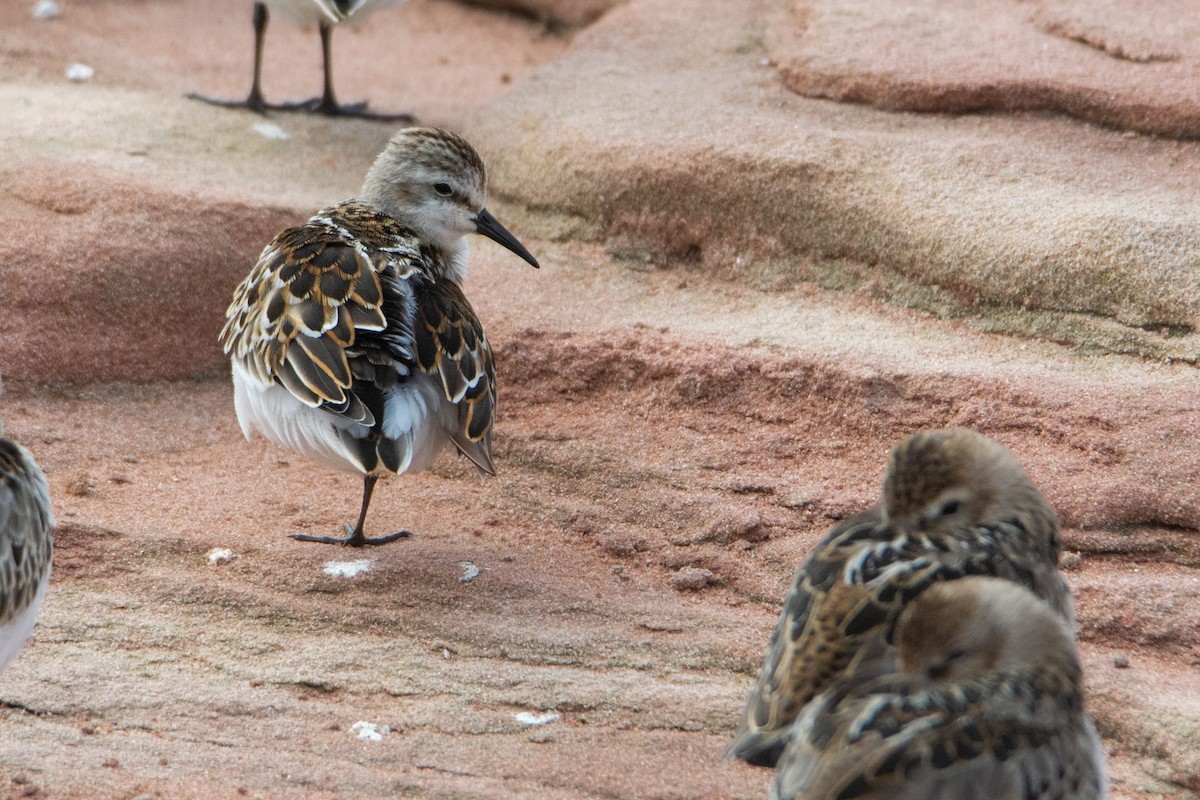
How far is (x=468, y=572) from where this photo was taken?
16.5 feet

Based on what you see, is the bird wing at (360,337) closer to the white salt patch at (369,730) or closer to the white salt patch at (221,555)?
the white salt patch at (221,555)

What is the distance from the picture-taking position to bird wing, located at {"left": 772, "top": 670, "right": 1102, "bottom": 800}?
295 cm

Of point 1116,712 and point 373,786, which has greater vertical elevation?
point 1116,712

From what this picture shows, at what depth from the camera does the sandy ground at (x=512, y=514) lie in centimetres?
409

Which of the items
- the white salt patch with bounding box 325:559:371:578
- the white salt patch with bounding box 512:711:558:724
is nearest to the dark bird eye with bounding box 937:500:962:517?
the white salt patch with bounding box 512:711:558:724

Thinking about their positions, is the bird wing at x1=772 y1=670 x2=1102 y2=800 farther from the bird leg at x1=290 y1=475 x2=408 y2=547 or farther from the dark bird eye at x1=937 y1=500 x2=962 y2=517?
the bird leg at x1=290 y1=475 x2=408 y2=547

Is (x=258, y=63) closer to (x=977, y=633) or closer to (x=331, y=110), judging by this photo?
(x=331, y=110)

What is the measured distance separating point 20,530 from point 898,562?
2.34 metres

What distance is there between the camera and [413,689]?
4371mm

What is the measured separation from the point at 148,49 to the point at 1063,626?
795 cm

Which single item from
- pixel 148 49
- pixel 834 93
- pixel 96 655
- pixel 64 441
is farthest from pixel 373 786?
pixel 148 49

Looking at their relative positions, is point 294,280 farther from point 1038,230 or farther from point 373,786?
point 1038,230

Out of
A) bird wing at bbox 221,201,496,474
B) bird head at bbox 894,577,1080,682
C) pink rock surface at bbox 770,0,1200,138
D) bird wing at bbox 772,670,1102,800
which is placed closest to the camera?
bird wing at bbox 772,670,1102,800

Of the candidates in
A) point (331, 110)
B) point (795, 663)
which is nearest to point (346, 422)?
point (795, 663)
